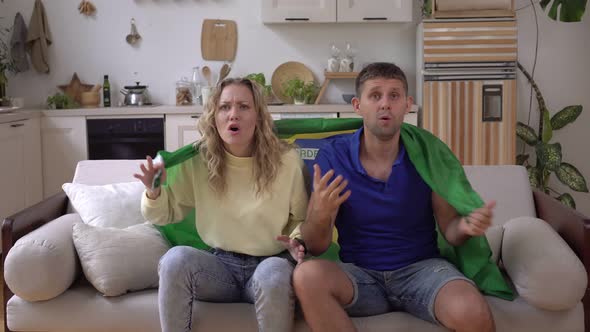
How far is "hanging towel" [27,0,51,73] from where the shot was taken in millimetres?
6062

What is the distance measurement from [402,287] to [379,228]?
8.5 inches

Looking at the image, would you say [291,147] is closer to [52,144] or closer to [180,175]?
[180,175]

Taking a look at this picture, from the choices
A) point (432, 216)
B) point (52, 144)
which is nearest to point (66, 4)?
point (52, 144)

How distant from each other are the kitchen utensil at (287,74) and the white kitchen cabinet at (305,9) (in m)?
0.42

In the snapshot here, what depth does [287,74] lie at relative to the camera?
616 cm

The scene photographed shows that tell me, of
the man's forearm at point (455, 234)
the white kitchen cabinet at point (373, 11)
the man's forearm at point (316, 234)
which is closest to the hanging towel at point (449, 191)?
the man's forearm at point (455, 234)

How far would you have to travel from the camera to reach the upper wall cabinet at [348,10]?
5805 millimetres

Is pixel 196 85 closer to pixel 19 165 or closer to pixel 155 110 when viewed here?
pixel 155 110

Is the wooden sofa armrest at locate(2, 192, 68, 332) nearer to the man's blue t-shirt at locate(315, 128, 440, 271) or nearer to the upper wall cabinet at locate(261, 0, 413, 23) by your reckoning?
the man's blue t-shirt at locate(315, 128, 440, 271)

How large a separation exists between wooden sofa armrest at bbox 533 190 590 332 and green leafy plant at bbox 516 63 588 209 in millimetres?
2496

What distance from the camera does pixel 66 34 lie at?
6.23 metres

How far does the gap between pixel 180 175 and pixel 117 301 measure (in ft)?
1.57

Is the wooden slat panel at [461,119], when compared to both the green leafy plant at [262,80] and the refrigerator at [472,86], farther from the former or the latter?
the green leafy plant at [262,80]

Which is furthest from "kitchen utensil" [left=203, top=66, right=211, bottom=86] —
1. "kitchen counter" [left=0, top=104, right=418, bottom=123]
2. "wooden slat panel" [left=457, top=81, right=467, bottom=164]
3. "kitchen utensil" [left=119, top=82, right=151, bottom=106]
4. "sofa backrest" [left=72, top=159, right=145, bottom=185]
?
"sofa backrest" [left=72, top=159, right=145, bottom=185]
